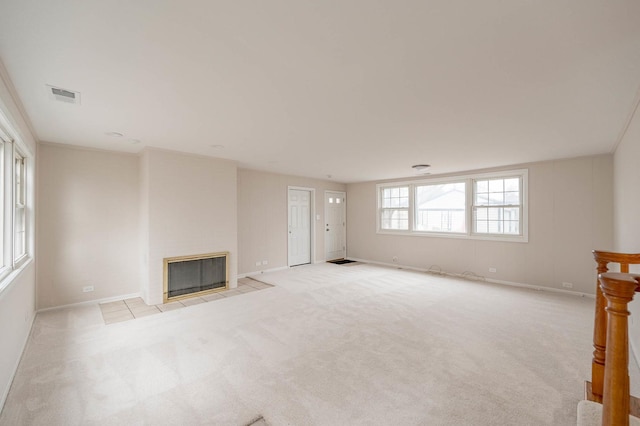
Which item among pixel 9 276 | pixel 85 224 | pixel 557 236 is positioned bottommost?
pixel 9 276

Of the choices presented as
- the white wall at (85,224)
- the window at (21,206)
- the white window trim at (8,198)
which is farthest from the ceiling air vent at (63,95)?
the white wall at (85,224)

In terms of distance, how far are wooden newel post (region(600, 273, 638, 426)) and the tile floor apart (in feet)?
14.8

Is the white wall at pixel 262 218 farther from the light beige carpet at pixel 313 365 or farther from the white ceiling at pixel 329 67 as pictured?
the white ceiling at pixel 329 67

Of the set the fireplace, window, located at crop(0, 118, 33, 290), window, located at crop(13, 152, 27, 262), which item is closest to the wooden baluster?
window, located at crop(0, 118, 33, 290)

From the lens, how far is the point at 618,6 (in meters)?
1.35

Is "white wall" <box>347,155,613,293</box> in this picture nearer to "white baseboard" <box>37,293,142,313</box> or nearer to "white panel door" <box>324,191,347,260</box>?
"white panel door" <box>324,191,347,260</box>

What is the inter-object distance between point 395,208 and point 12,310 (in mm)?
6951

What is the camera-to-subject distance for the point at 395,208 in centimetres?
744

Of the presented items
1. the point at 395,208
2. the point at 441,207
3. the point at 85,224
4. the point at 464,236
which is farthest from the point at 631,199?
the point at 85,224

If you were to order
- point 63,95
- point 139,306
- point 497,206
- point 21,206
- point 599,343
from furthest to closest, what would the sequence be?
1. point 497,206
2. point 139,306
3. point 21,206
4. point 63,95
5. point 599,343

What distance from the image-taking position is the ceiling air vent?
232 cm

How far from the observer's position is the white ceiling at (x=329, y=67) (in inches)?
56.1

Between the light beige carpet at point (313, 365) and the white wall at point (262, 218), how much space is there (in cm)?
197

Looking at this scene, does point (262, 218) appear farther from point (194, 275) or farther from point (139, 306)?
point (139, 306)
